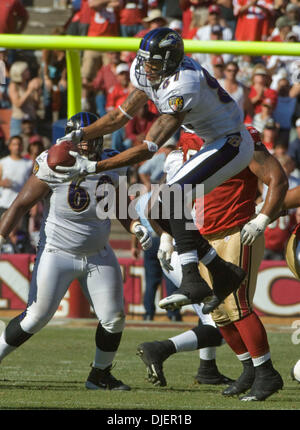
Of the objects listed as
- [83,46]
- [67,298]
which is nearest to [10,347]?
[83,46]

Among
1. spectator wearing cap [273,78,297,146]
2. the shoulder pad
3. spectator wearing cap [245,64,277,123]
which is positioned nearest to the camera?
the shoulder pad

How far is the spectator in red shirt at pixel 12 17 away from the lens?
12.5 meters

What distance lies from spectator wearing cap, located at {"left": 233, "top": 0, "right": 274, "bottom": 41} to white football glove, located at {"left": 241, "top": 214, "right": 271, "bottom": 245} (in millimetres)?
6728

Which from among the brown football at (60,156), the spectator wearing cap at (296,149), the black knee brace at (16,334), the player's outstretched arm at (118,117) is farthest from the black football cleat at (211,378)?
the spectator wearing cap at (296,149)

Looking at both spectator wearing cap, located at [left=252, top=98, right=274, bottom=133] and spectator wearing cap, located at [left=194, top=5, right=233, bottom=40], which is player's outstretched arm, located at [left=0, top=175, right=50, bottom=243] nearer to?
spectator wearing cap, located at [left=252, top=98, right=274, bottom=133]

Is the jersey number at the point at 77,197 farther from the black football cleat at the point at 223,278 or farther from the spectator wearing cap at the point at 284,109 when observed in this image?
the spectator wearing cap at the point at 284,109

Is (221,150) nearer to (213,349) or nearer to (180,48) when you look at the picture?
(180,48)

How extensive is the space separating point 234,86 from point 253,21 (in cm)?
190

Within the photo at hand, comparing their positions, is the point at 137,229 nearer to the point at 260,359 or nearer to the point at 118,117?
the point at 118,117

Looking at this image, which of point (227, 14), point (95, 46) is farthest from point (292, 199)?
point (227, 14)

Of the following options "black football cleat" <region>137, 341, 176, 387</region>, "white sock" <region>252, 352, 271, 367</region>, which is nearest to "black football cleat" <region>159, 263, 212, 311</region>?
"white sock" <region>252, 352, 271, 367</region>

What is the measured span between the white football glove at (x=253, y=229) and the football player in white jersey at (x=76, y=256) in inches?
28.0

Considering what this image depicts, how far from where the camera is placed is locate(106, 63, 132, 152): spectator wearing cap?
10.1m

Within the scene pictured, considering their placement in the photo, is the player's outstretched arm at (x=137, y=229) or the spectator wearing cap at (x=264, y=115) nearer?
the player's outstretched arm at (x=137, y=229)
